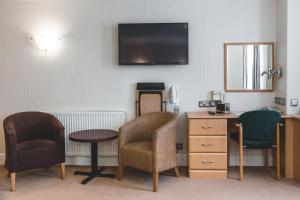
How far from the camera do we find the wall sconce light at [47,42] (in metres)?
4.36

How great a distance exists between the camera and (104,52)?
4391 mm

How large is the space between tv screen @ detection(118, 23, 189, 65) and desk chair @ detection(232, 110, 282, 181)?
116 centimetres

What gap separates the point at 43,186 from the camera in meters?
3.67

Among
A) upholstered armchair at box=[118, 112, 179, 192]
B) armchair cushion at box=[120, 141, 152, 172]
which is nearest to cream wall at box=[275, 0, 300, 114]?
upholstered armchair at box=[118, 112, 179, 192]

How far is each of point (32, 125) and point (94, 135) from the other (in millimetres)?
891

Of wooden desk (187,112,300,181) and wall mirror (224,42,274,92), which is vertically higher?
wall mirror (224,42,274,92)

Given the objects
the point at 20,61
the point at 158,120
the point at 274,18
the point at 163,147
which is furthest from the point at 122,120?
the point at 274,18

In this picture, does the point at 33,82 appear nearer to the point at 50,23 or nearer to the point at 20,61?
the point at 20,61

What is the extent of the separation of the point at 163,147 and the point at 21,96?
2.28 metres

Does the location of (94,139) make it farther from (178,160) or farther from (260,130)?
(260,130)

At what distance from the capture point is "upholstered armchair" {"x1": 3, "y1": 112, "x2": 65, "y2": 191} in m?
3.55

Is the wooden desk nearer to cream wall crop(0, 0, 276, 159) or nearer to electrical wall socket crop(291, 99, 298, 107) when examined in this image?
electrical wall socket crop(291, 99, 298, 107)

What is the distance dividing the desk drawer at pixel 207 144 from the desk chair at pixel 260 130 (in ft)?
0.71

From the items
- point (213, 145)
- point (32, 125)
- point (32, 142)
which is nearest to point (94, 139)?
point (32, 142)
